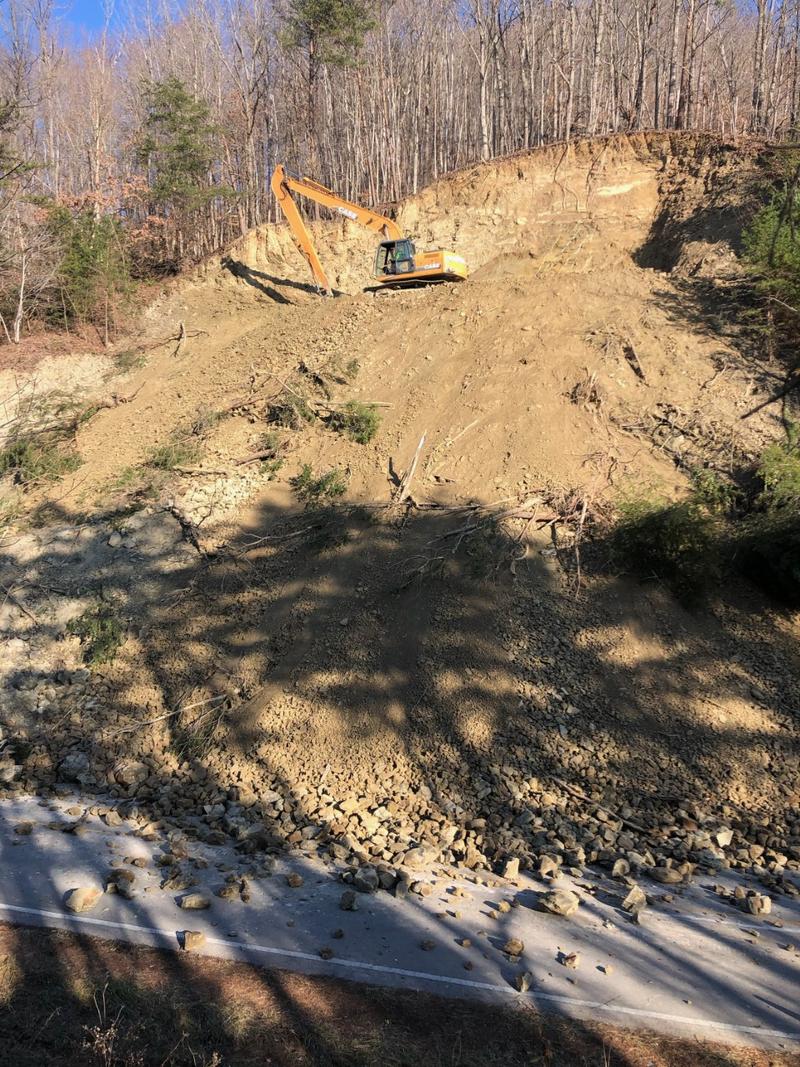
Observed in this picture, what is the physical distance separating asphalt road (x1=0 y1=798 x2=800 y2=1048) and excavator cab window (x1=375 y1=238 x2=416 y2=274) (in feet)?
40.4

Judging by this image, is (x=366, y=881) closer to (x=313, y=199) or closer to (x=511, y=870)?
(x=511, y=870)

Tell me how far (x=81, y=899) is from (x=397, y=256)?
13.3 metres

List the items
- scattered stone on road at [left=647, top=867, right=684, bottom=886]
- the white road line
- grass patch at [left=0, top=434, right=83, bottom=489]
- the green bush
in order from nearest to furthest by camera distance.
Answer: the white road line, scattered stone on road at [left=647, top=867, right=684, bottom=886], the green bush, grass patch at [left=0, top=434, right=83, bottom=489]

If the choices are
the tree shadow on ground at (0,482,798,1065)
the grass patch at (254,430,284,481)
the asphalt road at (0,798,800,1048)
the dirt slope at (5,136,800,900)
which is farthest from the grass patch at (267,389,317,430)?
the asphalt road at (0,798,800,1048)

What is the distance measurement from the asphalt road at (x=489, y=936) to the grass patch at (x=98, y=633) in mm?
3104

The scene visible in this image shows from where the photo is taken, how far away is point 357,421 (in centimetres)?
1027

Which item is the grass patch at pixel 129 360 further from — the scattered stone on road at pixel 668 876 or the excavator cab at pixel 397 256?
the scattered stone on road at pixel 668 876

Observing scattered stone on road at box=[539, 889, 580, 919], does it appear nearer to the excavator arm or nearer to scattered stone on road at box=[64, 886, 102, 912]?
scattered stone on road at box=[64, 886, 102, 912]

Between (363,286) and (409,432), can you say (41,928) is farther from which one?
(363,286)

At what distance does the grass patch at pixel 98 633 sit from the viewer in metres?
8.52

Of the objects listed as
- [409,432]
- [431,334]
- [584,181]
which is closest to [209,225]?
[584,181]

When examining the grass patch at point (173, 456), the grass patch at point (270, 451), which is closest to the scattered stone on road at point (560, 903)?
the grass patch at point (270, 451)

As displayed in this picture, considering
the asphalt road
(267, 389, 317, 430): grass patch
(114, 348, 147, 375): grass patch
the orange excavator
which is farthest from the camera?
(114, 348, 147, 375): grass patch

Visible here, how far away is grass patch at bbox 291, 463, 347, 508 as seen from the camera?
9516mm
